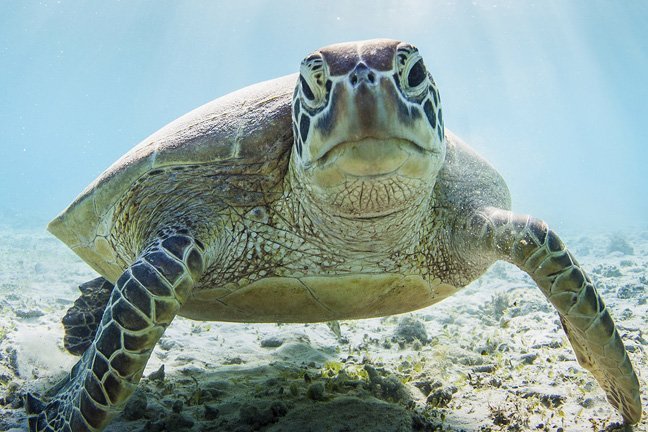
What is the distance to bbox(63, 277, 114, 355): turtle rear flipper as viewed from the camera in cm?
392

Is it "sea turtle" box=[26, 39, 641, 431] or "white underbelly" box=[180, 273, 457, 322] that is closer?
"sea turtle" box=[26, 39, 641, 431]

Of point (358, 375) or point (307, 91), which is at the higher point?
point (307, 91)

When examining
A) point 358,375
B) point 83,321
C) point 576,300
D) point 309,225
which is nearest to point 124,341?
point 309,225

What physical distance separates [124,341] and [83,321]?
230 centimetres

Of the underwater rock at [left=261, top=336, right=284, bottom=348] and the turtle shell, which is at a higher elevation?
the turtle shell

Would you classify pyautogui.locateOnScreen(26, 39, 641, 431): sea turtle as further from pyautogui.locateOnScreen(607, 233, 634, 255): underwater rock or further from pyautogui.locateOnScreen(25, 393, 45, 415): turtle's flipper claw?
pyautogui.locateOnScreen(607, 233, 634, 255): underwater rock

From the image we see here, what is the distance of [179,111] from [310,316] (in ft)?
409

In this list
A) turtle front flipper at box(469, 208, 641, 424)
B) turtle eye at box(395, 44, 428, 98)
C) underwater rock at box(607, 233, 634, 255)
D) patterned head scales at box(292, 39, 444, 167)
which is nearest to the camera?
patterned head scales at box(292, 39, 444, 167)

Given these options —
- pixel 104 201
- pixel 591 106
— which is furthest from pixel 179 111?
pixel 104 201

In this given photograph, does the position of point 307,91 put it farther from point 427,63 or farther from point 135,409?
point 427,63

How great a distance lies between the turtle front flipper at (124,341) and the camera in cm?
207

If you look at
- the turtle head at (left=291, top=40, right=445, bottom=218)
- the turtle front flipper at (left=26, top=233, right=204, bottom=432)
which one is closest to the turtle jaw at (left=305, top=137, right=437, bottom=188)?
the turtle head at (left=291, top=40, right=445, bottom=218)

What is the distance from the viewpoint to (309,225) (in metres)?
2.68

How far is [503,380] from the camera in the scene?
299 cm
